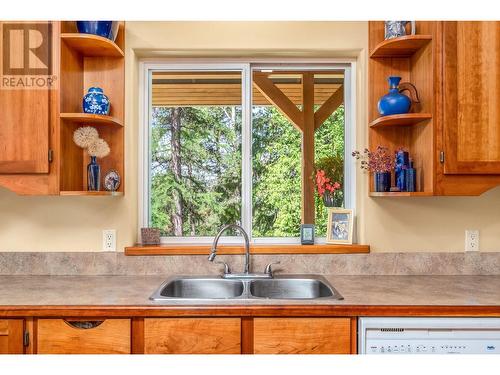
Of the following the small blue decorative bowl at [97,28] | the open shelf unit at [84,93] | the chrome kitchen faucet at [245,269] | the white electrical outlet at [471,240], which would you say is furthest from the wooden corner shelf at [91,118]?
the white electrical outlet at [471,240]

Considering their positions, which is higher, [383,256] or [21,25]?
[21,25]

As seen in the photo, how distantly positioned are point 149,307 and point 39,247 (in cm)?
98

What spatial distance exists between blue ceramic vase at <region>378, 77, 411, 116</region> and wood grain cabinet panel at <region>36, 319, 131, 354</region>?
1.56 meters

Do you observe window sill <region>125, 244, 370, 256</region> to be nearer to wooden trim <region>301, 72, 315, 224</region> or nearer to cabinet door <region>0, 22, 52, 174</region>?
wooden trim <region>301, 72, 315, 224</region>

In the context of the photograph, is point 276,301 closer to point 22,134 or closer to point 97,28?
point 22,134

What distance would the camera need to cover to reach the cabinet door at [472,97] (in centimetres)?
187

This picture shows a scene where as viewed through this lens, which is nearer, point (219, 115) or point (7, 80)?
point (7, 80)

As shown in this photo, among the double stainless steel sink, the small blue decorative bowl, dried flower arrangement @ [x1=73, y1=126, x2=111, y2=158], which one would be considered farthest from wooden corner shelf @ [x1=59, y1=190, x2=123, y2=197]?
the small blue decorative bowl

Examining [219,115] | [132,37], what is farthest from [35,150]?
[219,115]

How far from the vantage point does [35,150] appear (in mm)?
1876

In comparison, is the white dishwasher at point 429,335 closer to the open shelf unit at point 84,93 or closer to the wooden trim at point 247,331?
the wooden trim at point 247,331

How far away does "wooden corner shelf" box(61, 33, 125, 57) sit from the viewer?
1.95m

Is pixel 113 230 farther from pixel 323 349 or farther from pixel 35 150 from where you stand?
pixel 323 349

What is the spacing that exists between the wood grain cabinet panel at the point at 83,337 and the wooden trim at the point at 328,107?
5.00 ft
